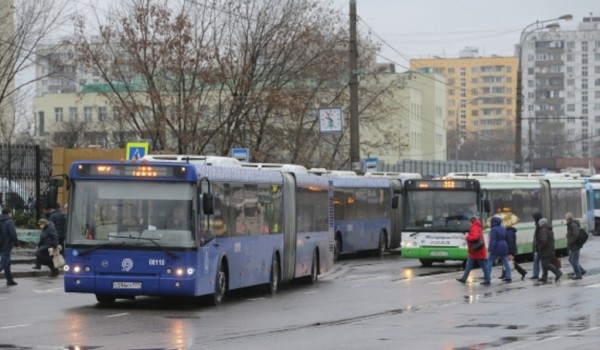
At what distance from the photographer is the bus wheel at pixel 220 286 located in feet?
78.6

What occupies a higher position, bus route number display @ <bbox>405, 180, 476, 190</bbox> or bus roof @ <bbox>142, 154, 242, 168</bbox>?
bus roof @ <bbox>142, 154, 242, 168</bbox>

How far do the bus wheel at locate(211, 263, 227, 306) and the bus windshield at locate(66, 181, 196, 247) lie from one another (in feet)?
5.43

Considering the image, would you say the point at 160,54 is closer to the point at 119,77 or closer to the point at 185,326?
the point at 119,77

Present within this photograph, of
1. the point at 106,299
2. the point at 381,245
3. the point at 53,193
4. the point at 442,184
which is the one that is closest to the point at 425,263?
the point at 442,184

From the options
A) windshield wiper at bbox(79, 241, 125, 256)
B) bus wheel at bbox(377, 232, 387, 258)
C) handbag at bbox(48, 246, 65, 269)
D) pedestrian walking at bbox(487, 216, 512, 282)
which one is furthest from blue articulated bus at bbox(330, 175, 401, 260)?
windshield wiper at bbox(79, 241, 125, 256)

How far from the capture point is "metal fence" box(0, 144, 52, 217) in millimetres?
41656

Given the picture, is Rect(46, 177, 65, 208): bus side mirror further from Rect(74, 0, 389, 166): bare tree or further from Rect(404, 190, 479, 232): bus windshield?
Rect(74, 0, 389, 166): bare tree

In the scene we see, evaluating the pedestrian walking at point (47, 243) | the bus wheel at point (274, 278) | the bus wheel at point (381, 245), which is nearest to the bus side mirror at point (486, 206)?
the bus wheel at point (381, 245)

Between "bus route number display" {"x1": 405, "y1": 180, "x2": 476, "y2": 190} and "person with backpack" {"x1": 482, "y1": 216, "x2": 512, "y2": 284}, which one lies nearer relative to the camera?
"person with backpack" {"x1": 482, "y1": 216, "x2": 512, "y2": 284}

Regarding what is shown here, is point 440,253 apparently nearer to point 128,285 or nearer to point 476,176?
point 476,176

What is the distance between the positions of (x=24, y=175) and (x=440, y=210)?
1314 cm

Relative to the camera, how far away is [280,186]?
28516 millimetres

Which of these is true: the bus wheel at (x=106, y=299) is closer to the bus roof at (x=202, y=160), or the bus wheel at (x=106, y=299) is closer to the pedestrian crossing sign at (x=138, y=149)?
the bus roof at (x=202, y=160)

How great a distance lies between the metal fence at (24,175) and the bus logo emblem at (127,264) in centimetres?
1914
